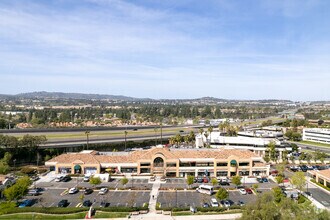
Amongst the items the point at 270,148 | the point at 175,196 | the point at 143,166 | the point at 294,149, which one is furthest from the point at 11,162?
the point at 294,149

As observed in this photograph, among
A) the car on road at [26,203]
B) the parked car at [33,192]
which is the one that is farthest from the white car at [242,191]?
the parked car at [33,192]

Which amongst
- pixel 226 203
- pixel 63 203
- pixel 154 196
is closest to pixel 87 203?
pixel 63 203

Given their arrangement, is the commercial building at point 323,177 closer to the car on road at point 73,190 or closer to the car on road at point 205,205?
the car on road at point 205,205

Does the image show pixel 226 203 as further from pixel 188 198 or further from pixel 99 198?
pixel 99 198

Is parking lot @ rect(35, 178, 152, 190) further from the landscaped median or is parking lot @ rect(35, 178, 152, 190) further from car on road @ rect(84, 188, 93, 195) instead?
the landscaped median

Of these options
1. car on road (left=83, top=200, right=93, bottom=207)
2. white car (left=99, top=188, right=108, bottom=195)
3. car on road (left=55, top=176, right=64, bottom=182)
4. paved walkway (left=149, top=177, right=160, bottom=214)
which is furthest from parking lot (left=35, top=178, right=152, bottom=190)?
car on road (left=83, top=200, right=93, bottom=207)
